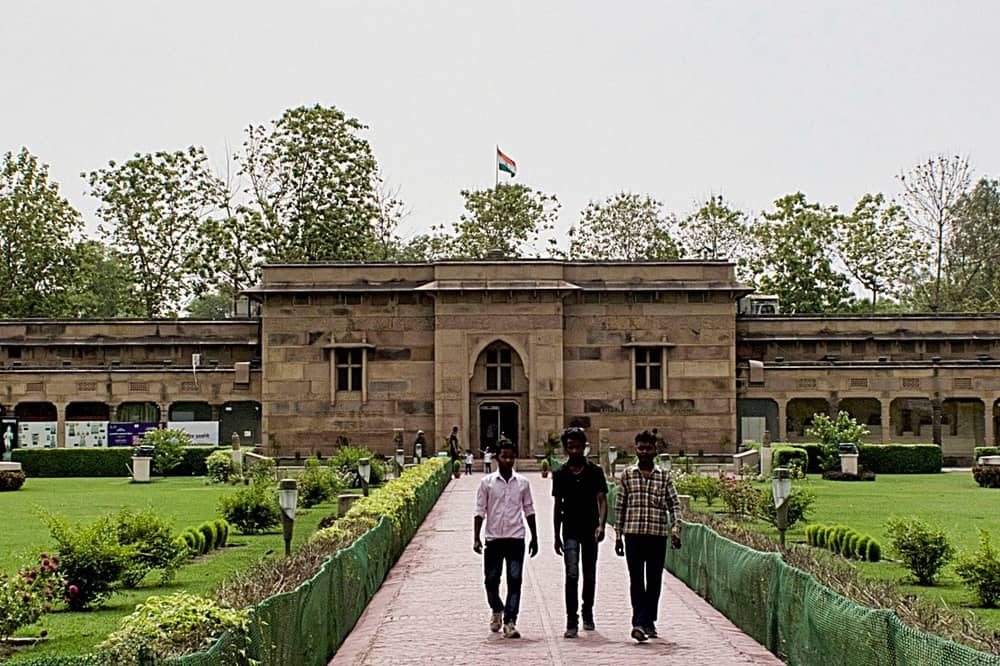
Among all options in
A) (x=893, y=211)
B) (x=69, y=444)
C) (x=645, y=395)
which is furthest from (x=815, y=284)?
(x=69, y=444)

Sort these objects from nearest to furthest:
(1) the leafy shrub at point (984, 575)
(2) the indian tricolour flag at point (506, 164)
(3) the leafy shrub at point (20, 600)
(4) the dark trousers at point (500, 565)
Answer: (3) the leafy shrub at point (20, 600) → (4) the dark trousers at point (500, 565) → (1) the leafy shrub at point (984, 575) → (2) the indian tricolour flag at point (506, 164)

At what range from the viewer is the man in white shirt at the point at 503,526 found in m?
12.9

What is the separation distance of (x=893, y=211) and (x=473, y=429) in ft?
109

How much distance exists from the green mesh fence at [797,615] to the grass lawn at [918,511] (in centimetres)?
206

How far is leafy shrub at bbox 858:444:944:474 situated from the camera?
42.1 metres

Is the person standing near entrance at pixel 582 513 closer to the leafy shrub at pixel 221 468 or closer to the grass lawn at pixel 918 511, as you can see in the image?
the grass lawn at pixel 918 511

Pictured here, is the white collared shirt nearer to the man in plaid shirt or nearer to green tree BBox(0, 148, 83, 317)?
the man in plaid shirt

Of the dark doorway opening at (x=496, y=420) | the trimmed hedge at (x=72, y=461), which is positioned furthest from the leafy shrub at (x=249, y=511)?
the dark doorway opening at (x=496, y=420)

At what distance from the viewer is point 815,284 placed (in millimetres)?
70312

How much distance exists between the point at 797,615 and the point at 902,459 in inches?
1288

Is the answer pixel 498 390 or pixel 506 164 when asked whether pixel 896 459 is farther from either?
pixel 506 164

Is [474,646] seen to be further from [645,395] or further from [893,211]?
[893,211]

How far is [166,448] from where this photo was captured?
136 feet

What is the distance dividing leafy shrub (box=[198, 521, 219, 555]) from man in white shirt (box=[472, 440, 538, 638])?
27.5 ft
